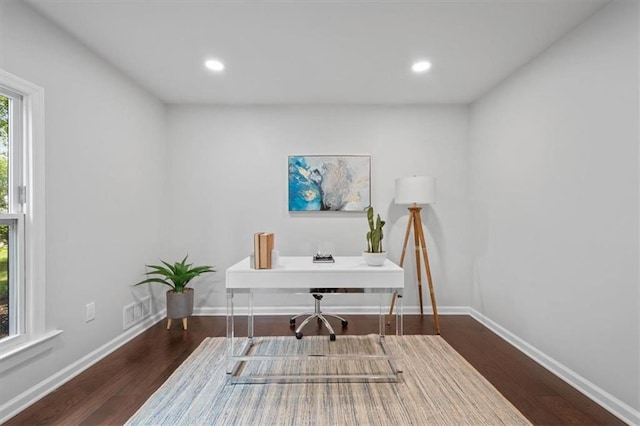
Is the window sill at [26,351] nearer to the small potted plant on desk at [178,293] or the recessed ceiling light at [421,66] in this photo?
the small potted plant on desk at [178,293]

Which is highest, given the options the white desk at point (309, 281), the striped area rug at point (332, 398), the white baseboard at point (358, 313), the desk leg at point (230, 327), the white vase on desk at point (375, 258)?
the white vase on desk at point (375, 258)

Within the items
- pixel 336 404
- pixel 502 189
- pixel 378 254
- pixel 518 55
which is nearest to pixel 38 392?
pixel 336 404

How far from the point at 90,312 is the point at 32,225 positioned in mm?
840

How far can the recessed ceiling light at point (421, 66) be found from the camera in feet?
9.03

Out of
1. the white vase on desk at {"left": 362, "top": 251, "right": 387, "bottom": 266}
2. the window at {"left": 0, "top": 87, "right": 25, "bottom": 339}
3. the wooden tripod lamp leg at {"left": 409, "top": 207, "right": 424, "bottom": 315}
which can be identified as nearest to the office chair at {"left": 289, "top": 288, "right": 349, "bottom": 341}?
the white vase on desk at {"left": 362, "top": 251, "right": 387, "bottom": 266}

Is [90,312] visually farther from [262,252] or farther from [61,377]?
[262,252]

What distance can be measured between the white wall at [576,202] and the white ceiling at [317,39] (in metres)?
0.28

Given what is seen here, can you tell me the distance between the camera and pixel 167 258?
378 centimetres

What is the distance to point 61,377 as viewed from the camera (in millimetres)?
2205

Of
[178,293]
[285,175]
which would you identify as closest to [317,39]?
[285,175]

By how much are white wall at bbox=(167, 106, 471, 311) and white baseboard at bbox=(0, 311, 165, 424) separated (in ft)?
3.10

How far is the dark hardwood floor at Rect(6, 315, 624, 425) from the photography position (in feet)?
6.16

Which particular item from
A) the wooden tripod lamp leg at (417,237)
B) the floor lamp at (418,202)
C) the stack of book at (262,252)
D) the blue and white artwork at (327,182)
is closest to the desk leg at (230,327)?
the stack of book at (262,252)

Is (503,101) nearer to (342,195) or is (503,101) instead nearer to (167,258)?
(342,195)
